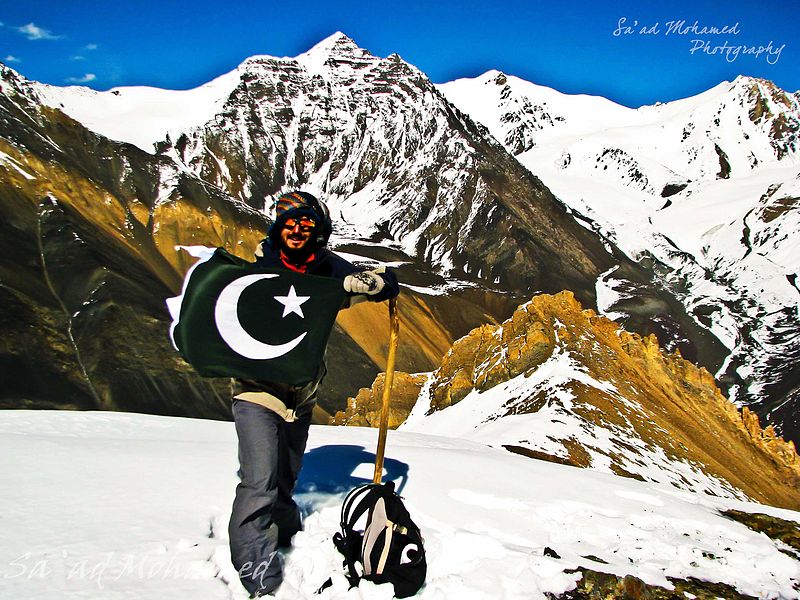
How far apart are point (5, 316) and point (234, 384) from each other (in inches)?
1674

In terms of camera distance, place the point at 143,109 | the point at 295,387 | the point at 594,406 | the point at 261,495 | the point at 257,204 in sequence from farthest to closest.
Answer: the point at 143,109, the point at 257,204, the point at 594,406, the point at 295,387, the point at 261,495

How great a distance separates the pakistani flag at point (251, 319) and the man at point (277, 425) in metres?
0.12

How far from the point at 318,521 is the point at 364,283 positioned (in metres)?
1.80

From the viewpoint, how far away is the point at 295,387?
13.4 ft

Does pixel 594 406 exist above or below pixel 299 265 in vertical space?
below

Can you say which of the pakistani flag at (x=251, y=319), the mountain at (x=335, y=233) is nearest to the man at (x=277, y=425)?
the pakistani flag at (x=251, y=319)

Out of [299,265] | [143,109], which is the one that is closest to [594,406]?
[299,265]

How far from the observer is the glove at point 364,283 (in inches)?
169

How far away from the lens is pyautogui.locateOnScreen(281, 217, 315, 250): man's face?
4297mm

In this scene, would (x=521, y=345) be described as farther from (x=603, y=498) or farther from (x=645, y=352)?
(x=603, y=498)

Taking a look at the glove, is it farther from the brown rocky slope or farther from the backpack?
the brown rocky slope

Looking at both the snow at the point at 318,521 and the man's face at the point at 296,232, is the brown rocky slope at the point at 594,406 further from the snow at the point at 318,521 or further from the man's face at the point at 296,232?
the man's face at the point at 296,232

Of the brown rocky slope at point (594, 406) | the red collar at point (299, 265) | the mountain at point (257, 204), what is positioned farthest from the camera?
the mountain at point (257, 204)

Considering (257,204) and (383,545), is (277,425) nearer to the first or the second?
(383,545)
